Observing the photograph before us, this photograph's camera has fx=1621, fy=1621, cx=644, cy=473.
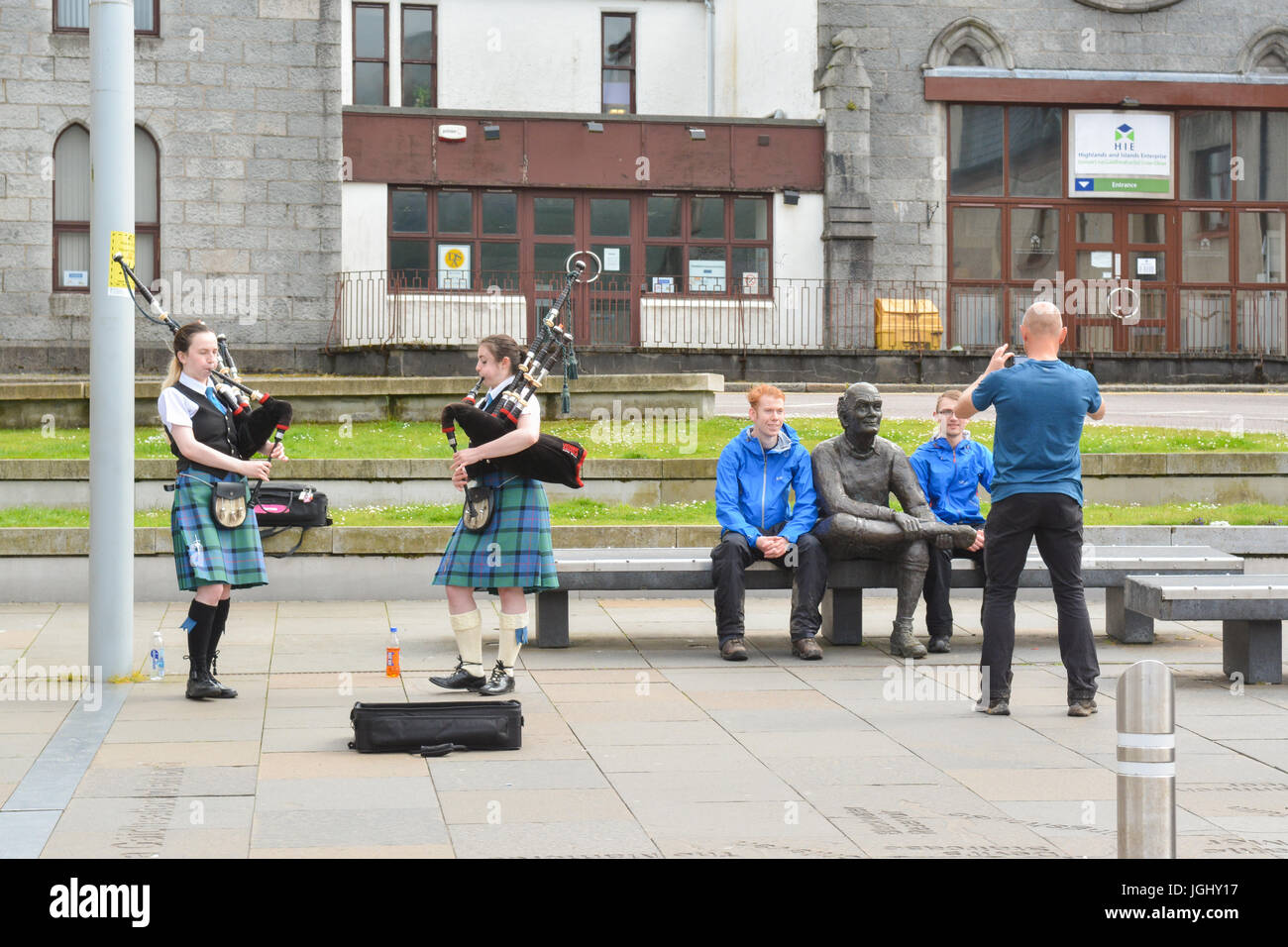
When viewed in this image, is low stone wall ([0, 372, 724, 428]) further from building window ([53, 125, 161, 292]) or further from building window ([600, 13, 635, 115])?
building window ([600, 13, 635, 115])

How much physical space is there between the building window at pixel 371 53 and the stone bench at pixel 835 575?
962 inches

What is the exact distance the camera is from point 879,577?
10070 mm

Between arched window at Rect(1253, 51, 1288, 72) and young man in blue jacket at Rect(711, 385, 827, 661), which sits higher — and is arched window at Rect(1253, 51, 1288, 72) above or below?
above

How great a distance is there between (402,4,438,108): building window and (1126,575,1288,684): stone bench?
26128 millimetres

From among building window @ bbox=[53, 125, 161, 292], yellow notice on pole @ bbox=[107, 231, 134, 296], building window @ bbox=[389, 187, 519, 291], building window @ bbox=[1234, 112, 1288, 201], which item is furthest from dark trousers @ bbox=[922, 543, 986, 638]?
building window @ bbox=[1234, 112, 1288, 201]

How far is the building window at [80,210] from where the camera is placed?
27453 millimetres

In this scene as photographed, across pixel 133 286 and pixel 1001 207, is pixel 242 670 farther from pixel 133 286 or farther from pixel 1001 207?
pixel 1001 207

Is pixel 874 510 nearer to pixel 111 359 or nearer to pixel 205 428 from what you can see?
pixel 205 428

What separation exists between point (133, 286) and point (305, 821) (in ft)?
14.3

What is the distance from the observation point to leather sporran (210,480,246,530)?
27.3ft

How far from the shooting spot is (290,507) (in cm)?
1153

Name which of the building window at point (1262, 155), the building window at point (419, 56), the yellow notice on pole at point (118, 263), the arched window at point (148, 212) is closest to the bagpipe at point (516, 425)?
the yellow notice on pole at point (118, 263)

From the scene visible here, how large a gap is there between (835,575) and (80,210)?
69.6 ft

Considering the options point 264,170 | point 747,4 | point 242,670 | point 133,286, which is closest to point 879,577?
point 242,670
